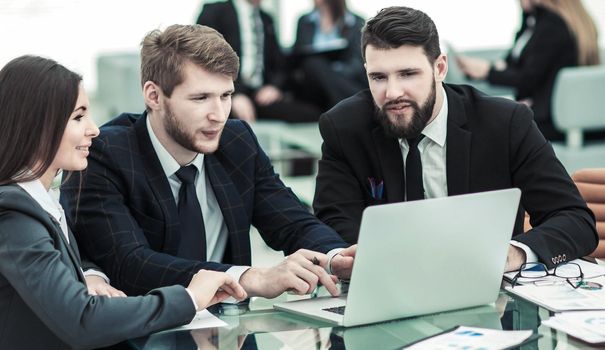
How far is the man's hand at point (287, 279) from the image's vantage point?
216cm

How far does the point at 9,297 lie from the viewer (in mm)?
1946

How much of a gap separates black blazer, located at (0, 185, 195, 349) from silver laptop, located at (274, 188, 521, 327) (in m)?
0.32

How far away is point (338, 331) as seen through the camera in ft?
6.40

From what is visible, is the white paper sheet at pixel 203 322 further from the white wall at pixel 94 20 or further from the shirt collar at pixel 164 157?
the white wall at pixel 94 20

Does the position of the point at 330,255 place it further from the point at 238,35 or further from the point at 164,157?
the point at 238,35

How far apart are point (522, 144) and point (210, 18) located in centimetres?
383

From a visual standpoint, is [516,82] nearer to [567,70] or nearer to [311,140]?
[567,70]

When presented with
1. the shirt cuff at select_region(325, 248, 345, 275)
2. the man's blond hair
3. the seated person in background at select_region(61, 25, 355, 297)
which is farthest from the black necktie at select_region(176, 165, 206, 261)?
the shirt cuff at select_region(325, 248, 345, 275)

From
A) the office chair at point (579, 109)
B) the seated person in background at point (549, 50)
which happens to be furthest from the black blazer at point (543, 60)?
the office chair at point (579, 109)

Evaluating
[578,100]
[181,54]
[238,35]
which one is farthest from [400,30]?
[238,35]

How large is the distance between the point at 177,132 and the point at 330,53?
4.04 m


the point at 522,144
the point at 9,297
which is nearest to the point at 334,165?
the point at 522,144

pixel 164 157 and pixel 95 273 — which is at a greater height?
pixel 164 157

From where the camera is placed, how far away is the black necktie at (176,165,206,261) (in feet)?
8.34
